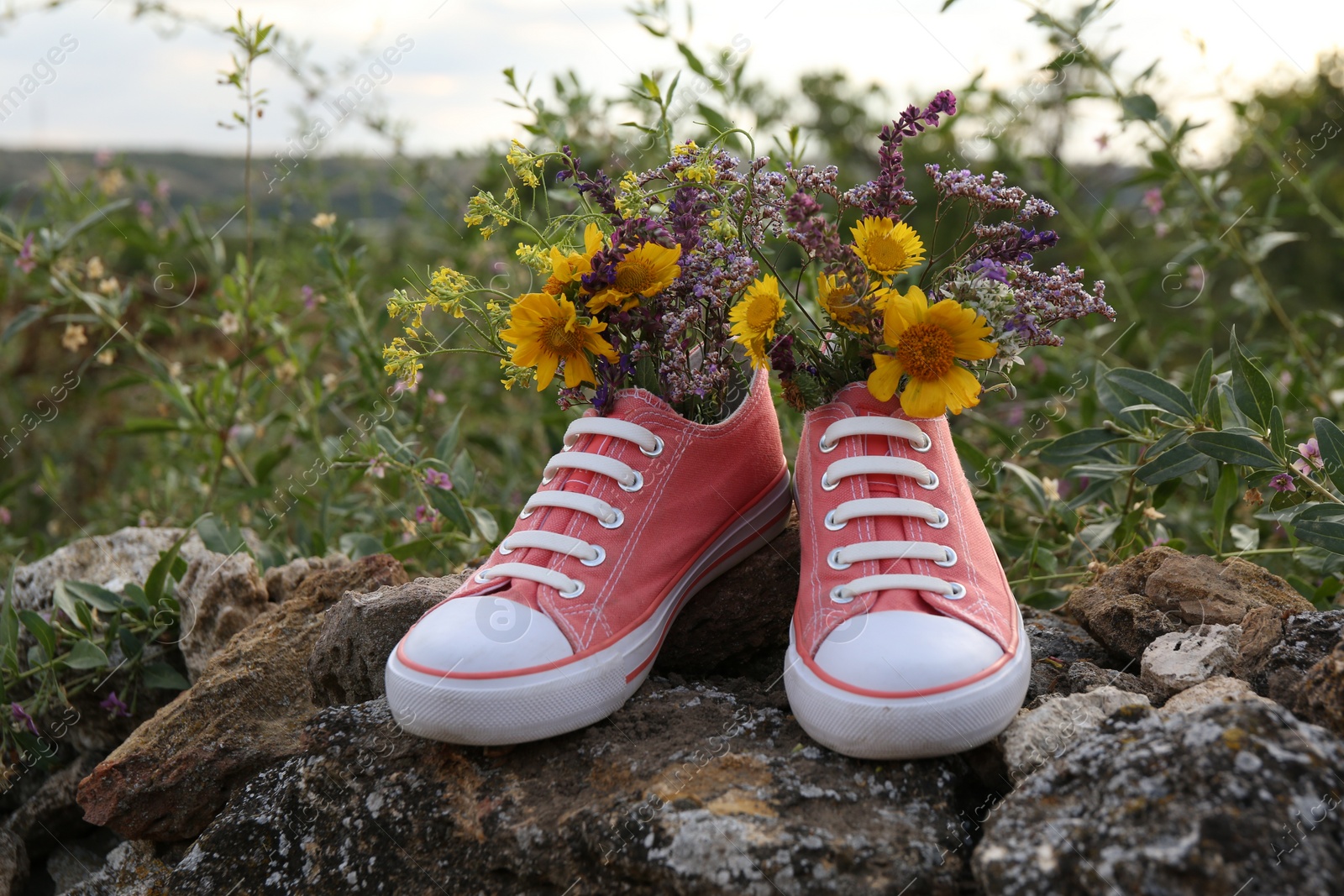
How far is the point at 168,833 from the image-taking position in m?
1.44

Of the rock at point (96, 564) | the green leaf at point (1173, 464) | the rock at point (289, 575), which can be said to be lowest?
the rock at point (96, 564)

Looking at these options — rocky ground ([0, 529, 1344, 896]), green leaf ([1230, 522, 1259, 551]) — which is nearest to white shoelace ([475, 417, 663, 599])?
Result: rocky ground ([0, 529, 1344, 896])

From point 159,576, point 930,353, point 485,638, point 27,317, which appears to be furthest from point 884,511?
point 27,317

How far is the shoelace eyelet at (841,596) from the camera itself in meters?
1.27

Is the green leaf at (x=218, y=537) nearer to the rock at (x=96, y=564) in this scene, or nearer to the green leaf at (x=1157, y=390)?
the rock at (x=96, y=564)

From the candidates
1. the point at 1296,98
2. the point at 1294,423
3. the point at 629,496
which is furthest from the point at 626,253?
the point at 1296,98

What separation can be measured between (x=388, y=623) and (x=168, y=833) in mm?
432

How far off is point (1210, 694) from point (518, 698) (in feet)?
2.73

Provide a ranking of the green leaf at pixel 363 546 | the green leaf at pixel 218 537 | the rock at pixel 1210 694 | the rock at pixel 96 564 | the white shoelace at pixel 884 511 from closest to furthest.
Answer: the rock at pixel 1210 694 → the white shoelace at pixel 884 511 → the green leaf at pixel 218 537 → the rock at pixel 96 564 → the green leaf at pixel 363 546

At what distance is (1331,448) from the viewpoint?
4.84 ft

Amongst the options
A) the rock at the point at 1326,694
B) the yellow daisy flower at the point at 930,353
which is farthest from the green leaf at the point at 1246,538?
the yellow daisy flower at the point at 930,353

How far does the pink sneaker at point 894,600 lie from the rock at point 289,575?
1.00 meters

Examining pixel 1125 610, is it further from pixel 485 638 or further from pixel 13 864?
pixel 13 864

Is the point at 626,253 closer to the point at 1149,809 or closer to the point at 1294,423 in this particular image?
the point at 1149,809
